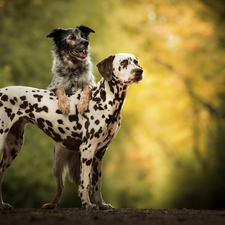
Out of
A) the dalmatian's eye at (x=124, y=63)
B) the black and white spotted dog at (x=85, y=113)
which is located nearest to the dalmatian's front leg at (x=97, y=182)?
the black and white spotted dog at (x=85, y=113)

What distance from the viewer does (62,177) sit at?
6.10 metres

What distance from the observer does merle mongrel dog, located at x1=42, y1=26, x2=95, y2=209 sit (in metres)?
6.04

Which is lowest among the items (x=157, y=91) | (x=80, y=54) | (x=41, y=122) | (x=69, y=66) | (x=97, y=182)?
(x=97, y=182)

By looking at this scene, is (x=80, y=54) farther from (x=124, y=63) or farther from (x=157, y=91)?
(x=157, y=91)

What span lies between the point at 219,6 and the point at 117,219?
14819mm

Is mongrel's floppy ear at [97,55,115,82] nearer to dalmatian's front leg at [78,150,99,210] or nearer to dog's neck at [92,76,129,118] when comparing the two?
dog's neck at [92,76,129,118]

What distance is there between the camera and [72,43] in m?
6.27

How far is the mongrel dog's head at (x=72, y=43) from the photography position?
20.1 ft

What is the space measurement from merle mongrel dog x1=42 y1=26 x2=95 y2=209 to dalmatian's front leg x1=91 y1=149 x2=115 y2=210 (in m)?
0.72

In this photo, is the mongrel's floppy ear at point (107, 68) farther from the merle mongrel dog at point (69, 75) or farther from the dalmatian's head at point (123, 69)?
the merle mongrel dog at point (69, 75)

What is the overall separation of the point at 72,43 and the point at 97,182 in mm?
2623

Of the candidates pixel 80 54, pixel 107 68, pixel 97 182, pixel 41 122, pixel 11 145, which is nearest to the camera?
pixel 107 68

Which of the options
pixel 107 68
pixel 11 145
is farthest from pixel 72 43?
pixel 11 145

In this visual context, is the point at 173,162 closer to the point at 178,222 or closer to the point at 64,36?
the point at 64,36
